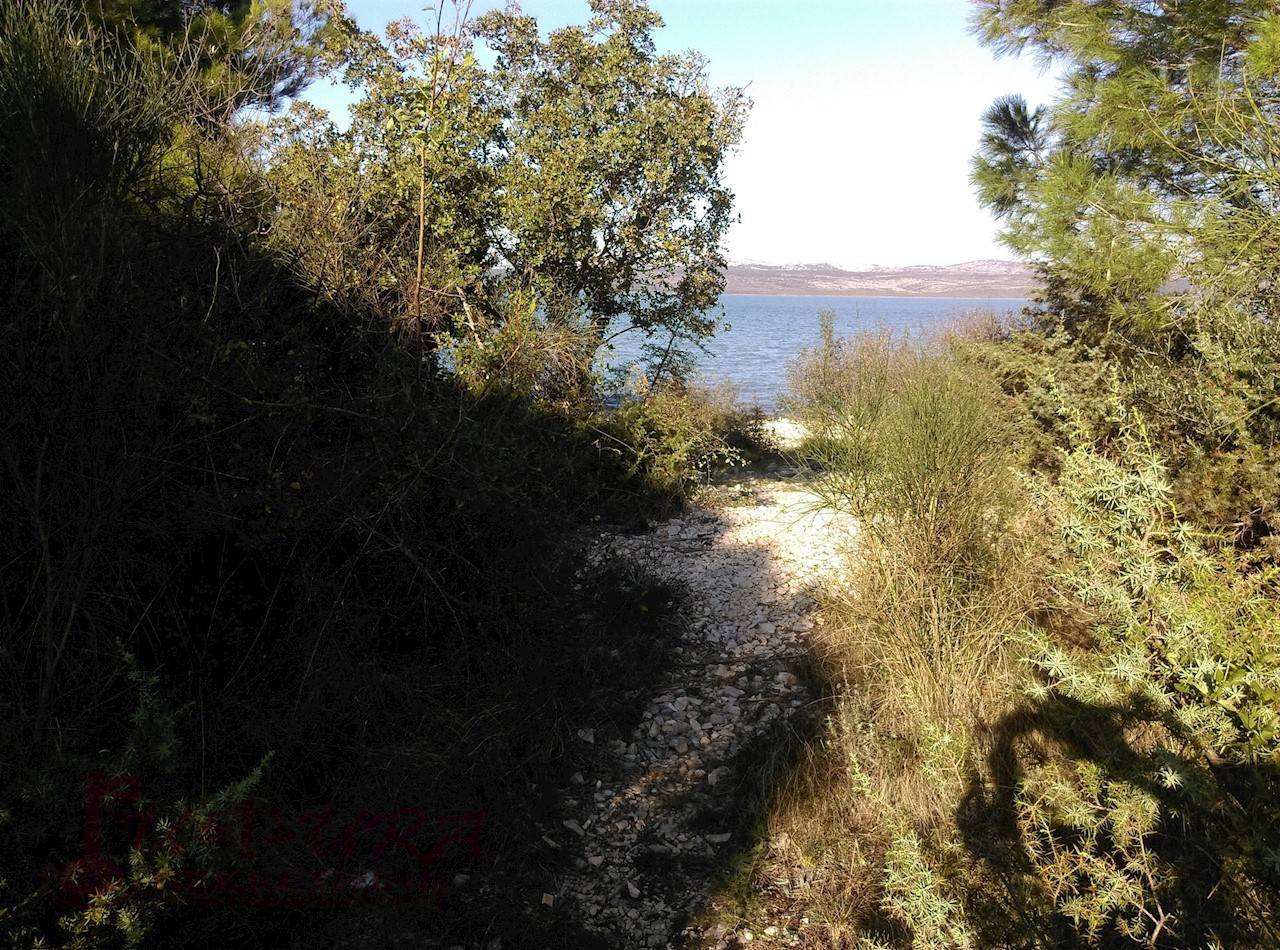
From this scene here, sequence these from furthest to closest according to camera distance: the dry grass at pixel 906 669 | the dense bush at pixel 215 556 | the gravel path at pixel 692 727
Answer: the gravel path at pixel 692 727
the dry grass at pixel 906 669
the dense bush at pixel 215 556

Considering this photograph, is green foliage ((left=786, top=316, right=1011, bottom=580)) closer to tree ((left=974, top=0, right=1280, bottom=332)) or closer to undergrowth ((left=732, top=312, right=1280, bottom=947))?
undergrowth ((left=732, top=312, right=1280, bottom=947))

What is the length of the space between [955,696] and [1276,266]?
2758 mm

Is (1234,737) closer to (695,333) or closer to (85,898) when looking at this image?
(85,898)


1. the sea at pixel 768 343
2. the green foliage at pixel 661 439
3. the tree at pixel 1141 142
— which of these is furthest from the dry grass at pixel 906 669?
the sea at pixel 768 343

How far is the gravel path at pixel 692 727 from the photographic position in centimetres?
332

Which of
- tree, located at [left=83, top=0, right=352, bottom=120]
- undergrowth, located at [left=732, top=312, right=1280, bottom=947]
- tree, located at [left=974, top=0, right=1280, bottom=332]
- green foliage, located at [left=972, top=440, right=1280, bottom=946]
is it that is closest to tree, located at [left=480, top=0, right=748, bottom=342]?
tree, located at [left=83, top=0, right=352, bottom=120]

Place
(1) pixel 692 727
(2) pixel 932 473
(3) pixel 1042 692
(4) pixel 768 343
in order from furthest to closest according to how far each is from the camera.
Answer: (4) pixel 768 343
(1) pixel 692 727
(2) pixel 932 473
(3) pixel 1042 692

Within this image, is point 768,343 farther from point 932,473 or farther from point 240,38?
point 932,473

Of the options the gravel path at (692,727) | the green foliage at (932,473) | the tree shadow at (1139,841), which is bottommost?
the gravel path at (692,727)

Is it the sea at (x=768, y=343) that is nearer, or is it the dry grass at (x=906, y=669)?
the dry grass at (x=906, y=669)

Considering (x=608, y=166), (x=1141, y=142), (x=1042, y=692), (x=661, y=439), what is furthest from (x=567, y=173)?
(x=1042, y=692)

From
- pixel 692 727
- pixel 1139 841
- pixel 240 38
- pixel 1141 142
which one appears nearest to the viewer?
pixel 1139 841

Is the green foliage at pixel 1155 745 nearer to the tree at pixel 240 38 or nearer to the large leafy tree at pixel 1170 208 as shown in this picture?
the large leafy tree at pixel 1170 208

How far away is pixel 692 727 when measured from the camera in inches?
176
